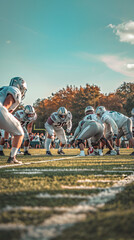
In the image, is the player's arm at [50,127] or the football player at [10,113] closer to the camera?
the football player at [10,113]

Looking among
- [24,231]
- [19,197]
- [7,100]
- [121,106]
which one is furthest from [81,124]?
[121,106]

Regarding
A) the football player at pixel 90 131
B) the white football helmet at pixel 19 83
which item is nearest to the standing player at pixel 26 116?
the football player at pixel 90 131

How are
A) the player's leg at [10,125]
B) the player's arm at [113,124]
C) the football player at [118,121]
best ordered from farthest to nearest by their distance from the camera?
the football player at [118,121] < the player's arm at [113,124] < the player's leg at [10,125]

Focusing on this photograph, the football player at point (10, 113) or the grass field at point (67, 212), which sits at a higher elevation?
the football player at point (10, 113)

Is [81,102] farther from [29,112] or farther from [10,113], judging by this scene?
[10,113]

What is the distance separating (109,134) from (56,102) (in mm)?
34303

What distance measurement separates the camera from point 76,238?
1.16 meters

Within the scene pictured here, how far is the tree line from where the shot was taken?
134 ft

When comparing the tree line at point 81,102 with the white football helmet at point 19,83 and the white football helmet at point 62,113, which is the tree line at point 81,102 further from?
the white football helmet at point 19,83

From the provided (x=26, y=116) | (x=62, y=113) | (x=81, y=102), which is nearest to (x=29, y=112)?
(x=26, y=116)

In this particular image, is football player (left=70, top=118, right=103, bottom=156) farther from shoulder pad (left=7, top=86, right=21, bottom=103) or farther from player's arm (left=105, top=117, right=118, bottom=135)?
shoulder pad (left=7, top=86, right=21, bottom=103)

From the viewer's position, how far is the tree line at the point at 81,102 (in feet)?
134

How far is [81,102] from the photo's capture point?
42094 millimetres

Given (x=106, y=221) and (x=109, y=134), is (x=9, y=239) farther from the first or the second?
(x=109, y=134)
